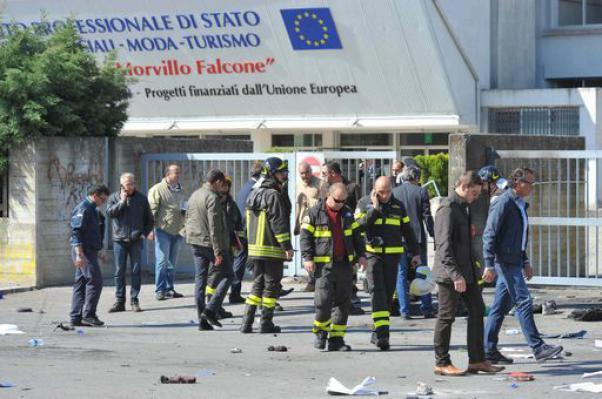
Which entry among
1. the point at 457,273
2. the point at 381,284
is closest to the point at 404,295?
the point at 381,284

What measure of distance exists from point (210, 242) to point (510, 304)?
3.90 metres

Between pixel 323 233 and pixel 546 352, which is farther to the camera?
pixel 323 233

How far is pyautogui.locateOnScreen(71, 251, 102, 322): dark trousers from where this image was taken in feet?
47.3

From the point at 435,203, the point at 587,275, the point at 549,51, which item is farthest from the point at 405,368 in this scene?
the point at 549,51

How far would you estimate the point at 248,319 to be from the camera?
1369cm

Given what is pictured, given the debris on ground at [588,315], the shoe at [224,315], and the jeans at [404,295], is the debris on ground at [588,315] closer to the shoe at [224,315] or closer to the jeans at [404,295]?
the jeans at [404,295]

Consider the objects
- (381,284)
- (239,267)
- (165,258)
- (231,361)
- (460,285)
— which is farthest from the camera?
(165,258)

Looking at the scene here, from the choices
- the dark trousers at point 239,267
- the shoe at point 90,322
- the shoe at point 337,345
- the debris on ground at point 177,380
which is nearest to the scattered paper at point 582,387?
the shoe at point 337,345

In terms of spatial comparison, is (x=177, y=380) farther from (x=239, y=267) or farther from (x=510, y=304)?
(x=239, y=267)

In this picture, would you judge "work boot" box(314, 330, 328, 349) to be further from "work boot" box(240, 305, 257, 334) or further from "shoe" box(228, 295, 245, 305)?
"shoe" box(228, 295, 245, 305)

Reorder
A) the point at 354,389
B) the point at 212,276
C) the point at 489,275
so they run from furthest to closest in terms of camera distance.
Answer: the point at 212,276 → the point at 489,275 → the point at 354,389

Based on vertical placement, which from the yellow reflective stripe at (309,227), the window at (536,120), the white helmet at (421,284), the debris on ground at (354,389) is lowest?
the debris on ground at (354,389)

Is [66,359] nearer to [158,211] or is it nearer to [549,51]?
[158,211]

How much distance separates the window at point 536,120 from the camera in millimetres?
36938
